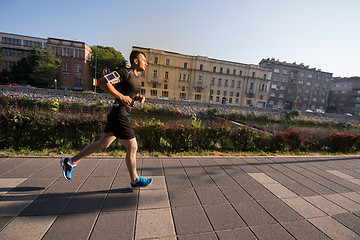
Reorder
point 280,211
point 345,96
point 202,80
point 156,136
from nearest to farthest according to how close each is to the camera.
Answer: point 280,211 < point 156,136 < point 202,80 < point 345,96

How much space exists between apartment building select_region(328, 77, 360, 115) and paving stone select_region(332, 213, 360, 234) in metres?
81.6

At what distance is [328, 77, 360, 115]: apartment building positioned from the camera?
61047 millimetres

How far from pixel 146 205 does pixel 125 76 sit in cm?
189

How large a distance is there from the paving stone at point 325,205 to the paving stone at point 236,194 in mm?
1056

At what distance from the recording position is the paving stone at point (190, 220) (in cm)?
195

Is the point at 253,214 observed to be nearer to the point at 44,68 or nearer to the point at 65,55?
the point at 44,68

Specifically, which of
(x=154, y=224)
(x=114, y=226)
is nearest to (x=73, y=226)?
(x=114, y=226)

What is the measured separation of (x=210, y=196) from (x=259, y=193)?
0.92 meters

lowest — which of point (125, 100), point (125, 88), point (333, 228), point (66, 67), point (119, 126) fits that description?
point (333, 228)

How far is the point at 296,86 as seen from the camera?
2288 inches

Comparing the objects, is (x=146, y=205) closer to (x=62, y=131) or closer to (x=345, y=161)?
(x=62, y=131)

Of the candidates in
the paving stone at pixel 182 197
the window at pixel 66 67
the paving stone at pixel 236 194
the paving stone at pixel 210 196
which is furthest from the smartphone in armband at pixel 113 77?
the window at pixel 66 67

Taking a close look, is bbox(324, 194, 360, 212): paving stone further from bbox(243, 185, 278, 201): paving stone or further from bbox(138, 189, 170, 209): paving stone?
bbox(138, 189, 170, 209): paving stone

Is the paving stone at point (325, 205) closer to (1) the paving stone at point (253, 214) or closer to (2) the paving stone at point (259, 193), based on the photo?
(2) the paving stone at point (259, 193)
